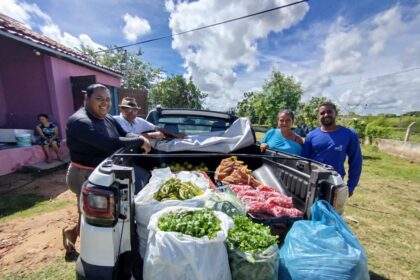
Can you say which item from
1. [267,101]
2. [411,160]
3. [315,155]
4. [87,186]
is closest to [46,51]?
[87,186]

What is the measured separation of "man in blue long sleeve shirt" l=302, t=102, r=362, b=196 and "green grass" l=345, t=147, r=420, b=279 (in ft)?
3.64

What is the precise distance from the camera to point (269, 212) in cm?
199

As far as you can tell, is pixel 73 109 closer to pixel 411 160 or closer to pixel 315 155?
pixel 315 155

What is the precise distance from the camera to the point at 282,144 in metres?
3.48

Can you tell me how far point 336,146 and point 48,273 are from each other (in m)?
3.66

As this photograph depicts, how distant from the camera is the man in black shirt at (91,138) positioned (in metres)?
2.15

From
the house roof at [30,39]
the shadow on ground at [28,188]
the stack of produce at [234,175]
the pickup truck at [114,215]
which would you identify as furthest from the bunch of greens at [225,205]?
the house roof at [30,39]

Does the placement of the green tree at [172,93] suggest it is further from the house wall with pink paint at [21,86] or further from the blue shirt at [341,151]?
the blue shirt at [341,151]

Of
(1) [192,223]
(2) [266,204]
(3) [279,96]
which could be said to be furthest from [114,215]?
(3) [279,96]

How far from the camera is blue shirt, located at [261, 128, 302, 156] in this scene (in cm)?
339

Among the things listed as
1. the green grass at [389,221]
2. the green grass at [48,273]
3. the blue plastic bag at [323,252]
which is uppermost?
the blue plastic bag at [323,252]

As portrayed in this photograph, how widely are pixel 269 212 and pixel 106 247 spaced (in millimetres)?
1289

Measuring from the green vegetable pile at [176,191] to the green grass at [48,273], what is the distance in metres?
1.62

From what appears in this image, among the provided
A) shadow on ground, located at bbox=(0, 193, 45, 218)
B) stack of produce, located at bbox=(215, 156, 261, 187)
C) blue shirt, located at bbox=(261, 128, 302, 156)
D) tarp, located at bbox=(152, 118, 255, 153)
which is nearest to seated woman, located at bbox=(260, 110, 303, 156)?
blue shirt, located at bbox=(261, 128, 302, 156)
